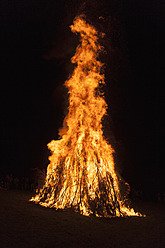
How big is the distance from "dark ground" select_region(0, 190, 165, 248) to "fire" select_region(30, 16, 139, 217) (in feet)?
1.85

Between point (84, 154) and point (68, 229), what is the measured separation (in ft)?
9.10

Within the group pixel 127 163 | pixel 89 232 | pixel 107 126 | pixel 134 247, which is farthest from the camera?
pixel 127 163

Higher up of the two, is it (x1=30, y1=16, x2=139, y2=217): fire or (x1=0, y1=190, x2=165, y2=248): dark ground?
(x1=30, y1=16, x2=139, y2=217): fire

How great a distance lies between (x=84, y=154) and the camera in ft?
26.7

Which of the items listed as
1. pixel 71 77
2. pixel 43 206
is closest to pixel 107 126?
pixel 71 77

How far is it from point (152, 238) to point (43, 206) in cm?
320

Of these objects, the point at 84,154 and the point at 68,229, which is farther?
the point at 84,154

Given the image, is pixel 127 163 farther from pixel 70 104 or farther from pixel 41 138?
pixel 70 104

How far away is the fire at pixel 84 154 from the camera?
7633 mm

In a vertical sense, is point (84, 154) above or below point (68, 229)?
above

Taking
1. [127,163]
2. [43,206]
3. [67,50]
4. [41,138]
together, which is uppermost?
[67,50]

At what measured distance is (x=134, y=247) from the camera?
16.9 ft

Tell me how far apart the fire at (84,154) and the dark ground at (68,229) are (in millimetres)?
564

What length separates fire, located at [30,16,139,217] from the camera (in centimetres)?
763
